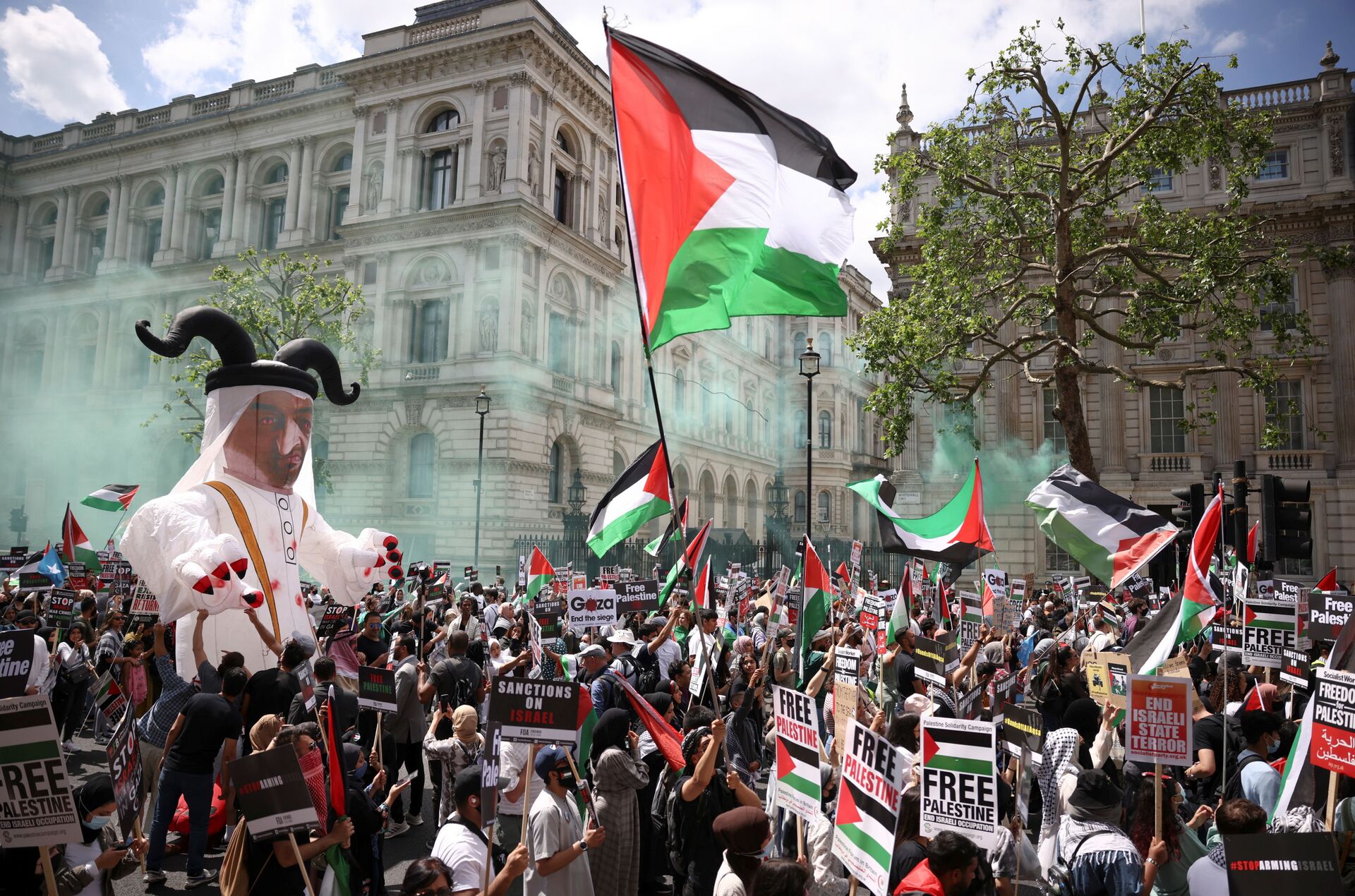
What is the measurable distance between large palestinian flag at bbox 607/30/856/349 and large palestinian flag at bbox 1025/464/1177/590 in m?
6.46

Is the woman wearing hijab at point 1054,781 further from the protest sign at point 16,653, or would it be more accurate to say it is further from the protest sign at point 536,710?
the protest sign at point 16,653

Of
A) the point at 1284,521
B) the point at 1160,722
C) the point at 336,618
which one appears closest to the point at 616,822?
the point at 1160,722

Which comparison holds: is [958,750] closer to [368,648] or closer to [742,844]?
[742,844]

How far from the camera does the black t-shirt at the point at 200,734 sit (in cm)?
708

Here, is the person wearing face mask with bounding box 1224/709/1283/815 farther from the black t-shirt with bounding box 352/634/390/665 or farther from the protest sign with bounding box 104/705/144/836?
the black t-shirt with bounding box 352/634/390/665

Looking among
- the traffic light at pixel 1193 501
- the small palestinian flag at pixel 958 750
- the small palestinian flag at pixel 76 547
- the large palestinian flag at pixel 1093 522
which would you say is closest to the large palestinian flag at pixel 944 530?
the large palestinian flag at pixel 1093 522

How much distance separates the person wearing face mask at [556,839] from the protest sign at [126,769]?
259 cm

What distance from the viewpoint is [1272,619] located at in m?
9.18

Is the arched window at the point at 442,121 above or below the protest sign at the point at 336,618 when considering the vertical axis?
above

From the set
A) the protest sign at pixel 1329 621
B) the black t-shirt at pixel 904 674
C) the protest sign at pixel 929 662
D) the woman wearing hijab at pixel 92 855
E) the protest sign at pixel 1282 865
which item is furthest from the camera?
the protest sign at pixel 1329 621

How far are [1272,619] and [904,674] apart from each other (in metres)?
3.67

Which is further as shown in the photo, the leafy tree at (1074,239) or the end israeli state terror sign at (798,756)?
the leafy tree at (1074,239)

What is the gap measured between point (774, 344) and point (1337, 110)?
115 feet

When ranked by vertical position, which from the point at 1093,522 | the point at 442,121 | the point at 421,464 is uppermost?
the point at 442,121
